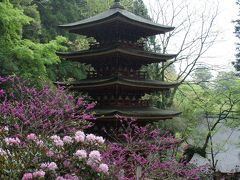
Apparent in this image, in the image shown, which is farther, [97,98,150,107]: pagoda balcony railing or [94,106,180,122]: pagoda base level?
[97,98,150,107]: pagoda balcony railing

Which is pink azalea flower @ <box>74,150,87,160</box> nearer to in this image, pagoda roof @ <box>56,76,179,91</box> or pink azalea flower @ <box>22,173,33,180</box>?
pink azalea flower @ <box>22,173,33,180</box>

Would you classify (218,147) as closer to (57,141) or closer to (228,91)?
(228,91)

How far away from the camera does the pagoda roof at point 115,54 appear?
13.5m

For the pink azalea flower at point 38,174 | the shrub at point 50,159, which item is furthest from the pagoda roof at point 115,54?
the pink azalea flower at point 38,174

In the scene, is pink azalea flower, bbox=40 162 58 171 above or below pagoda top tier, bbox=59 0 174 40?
below

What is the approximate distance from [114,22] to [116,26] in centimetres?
38

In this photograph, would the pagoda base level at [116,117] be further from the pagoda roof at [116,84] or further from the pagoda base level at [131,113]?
the pagoda roof at [116,84]

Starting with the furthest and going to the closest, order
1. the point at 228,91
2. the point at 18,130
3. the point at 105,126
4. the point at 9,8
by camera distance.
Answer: the point at 228,91 < the point at 9,8 < the point at 105,126 < the point at 18,130

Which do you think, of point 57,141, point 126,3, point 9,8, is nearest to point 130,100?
point 9,8

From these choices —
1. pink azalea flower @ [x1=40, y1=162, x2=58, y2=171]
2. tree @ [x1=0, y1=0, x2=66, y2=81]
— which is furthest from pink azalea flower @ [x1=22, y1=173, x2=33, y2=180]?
tree @ [x1=0, y1=0, x2=66, y2=81]

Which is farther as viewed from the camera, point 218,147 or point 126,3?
point 126,3

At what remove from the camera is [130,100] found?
14445mm

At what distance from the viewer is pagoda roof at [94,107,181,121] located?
12781 mm

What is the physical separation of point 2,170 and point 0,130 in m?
1.10
